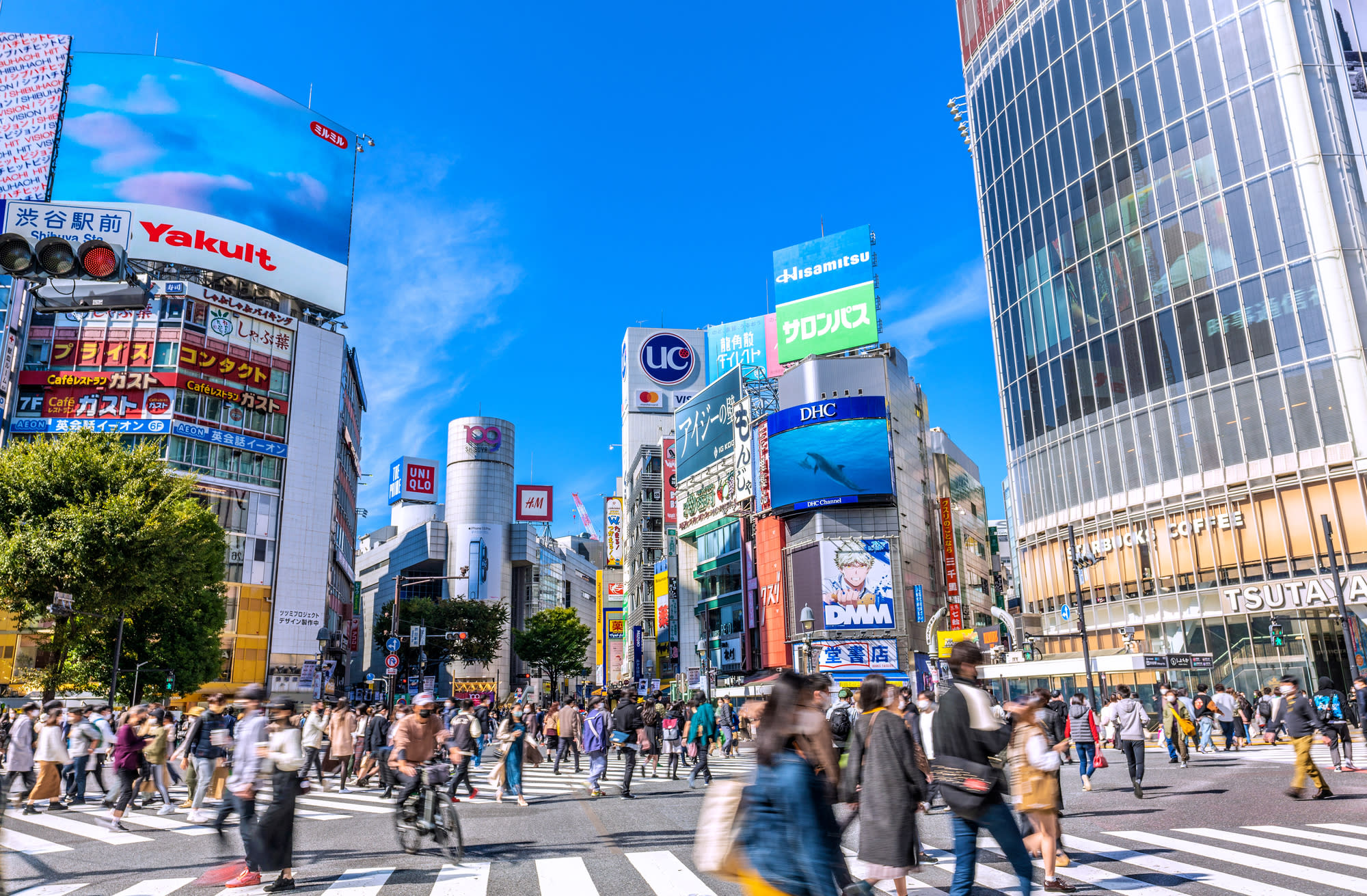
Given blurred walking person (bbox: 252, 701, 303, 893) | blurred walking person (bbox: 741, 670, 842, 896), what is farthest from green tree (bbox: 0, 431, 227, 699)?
blurred walking person (bbox: 741, 670, 842, 896)

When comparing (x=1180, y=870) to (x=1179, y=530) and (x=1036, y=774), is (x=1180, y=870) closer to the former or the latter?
(x=1036, y=774)

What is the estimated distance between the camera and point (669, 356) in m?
114

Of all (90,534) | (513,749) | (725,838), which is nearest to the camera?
(725,838)

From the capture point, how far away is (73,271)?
21.7ft

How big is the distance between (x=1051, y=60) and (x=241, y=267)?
1986 inches

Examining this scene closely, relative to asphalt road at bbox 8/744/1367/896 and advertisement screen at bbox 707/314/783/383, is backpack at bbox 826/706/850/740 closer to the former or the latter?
asphalt road at bbox 8/744/1367/896

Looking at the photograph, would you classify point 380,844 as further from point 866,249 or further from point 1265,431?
point 866,249

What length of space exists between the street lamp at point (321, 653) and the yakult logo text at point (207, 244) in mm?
23984

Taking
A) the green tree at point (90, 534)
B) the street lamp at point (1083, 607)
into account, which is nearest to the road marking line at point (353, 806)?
the green tree at point (90, 534)

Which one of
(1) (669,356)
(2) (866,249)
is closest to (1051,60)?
(2) (866,249)

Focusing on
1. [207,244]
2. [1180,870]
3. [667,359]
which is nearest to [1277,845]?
[1180,870]

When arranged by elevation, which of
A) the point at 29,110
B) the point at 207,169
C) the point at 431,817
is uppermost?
the point at 29,110

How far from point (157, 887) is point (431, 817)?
101 inches

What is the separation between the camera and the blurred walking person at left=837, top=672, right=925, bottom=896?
6230 millimetres
